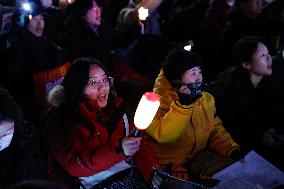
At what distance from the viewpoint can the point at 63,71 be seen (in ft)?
17.6

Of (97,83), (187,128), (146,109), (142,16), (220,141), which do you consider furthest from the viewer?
(142,16)

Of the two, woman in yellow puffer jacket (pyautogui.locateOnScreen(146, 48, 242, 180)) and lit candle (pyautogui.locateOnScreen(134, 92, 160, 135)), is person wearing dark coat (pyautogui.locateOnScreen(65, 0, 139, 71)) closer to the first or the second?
woman in yellow puffer jacket (pyautogui.locateOnScreen(146, 48, 242, 180))

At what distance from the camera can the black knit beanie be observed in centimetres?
441

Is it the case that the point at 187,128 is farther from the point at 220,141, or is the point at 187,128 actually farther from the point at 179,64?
the point at 179,64

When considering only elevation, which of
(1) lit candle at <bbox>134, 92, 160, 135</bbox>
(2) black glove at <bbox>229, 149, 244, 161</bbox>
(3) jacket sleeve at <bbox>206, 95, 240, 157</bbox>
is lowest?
(2) black glove at <bbox>229, 149, 244, 161</bbox>

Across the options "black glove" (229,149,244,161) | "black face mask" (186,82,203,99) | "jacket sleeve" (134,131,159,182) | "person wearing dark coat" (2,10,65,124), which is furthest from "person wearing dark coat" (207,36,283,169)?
"person wearing dark coat" (2,10,65,124)

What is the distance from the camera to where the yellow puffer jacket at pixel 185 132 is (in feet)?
13.9

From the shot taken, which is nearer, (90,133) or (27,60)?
(90,133)

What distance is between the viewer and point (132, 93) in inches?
227

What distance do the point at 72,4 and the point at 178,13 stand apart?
2059mm

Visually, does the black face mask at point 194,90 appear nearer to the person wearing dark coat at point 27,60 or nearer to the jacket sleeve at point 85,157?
the jacket sleeve at point 85,157

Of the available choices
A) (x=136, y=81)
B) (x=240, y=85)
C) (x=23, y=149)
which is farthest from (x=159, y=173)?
(x=136, y=81)

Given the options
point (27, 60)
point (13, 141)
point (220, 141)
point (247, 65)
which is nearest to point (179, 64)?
point (220, 141)

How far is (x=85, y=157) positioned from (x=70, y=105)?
50cm
